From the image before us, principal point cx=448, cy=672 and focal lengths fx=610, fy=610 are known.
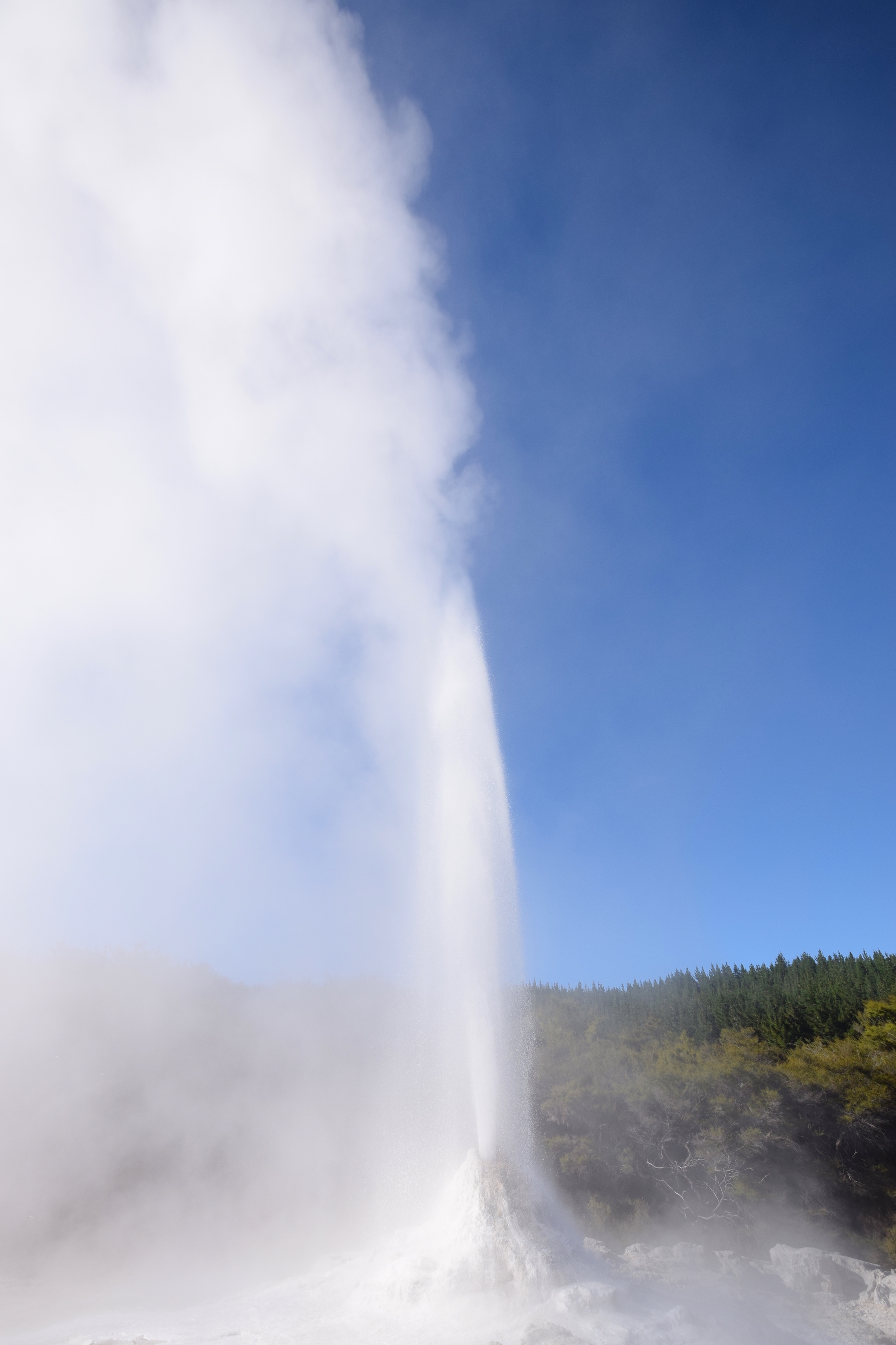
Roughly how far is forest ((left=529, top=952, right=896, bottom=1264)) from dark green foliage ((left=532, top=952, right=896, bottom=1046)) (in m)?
4.38

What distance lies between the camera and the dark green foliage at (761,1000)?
2734 cm

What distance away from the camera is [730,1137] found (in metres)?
18.0

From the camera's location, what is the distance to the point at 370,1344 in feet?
27.1

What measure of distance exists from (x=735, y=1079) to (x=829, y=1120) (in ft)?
9.41

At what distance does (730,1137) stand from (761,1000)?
1507 centimetres

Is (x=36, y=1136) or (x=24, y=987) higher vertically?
(x=24, y=987)

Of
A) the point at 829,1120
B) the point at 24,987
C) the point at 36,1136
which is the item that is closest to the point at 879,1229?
the point at 829,1120

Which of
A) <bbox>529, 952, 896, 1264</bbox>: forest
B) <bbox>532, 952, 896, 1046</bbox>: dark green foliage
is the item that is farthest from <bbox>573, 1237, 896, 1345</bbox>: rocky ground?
<bbox>532, 952, 896, 1046</bbox>: dark green foliage

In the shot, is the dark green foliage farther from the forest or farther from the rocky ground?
the rocky ground

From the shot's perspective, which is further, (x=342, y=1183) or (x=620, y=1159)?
(x=620, y=1159)

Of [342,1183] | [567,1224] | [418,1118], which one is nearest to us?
[567,1224]

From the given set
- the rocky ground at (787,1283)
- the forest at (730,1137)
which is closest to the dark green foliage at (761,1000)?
the forest at (730,1137)

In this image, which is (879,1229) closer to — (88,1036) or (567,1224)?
(567,1224)

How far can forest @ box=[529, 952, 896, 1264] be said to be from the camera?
1673 cm
